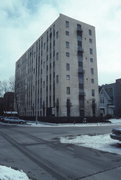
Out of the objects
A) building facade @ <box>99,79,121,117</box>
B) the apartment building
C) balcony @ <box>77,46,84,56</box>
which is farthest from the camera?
building facade @ <box>99,79,121,117</box>

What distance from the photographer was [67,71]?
49906 mm

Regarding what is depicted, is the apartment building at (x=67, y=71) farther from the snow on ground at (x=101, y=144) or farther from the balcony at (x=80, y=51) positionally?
the snow on ground at (x=101, y=144)

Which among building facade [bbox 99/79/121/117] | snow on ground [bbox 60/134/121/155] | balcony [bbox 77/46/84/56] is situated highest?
balcony [bbox 77/46/84/56]

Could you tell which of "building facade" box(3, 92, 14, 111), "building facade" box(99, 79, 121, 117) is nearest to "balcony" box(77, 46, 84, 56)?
"building facade" box(99, 79, 121, 117)

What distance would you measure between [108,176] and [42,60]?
184 ft

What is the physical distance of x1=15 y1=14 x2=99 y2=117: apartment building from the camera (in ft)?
161

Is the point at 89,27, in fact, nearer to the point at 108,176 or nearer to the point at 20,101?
the point at 20,101

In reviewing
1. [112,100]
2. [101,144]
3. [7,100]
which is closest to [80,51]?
[112,100]

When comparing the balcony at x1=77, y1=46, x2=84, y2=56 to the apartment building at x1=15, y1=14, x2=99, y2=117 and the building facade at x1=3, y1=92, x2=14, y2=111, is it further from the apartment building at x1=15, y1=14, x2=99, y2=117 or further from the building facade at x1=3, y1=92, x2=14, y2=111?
the building facade at x1=3, y1=92, x2=14, y2=111

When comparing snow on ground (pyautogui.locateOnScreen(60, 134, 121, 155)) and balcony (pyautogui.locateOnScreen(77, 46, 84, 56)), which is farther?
balcony (pyautogui.locateOnScreen(77, 46, 84, 56))

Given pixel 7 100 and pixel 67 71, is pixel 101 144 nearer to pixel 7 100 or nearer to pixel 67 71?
pixel 67 71

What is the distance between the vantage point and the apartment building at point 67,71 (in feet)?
161

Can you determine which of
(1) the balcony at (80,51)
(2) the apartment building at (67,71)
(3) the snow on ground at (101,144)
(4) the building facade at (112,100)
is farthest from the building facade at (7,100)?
(3) the snow on ground at (101,144)

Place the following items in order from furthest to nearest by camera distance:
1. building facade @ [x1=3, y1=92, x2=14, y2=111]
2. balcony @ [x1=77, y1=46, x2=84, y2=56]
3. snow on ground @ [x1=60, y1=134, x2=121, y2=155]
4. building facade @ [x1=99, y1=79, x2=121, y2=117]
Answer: building facade @ [x1=99, y1=79, x2=121, y2=117]
building facade @ [x1=3, y1=92, x2=14, y2=111]
balcony @ [x1=77, y1=46, x2=84, y2=56]
snow on ground @ [x1=60, y1=134, x2=121, y2=155]
